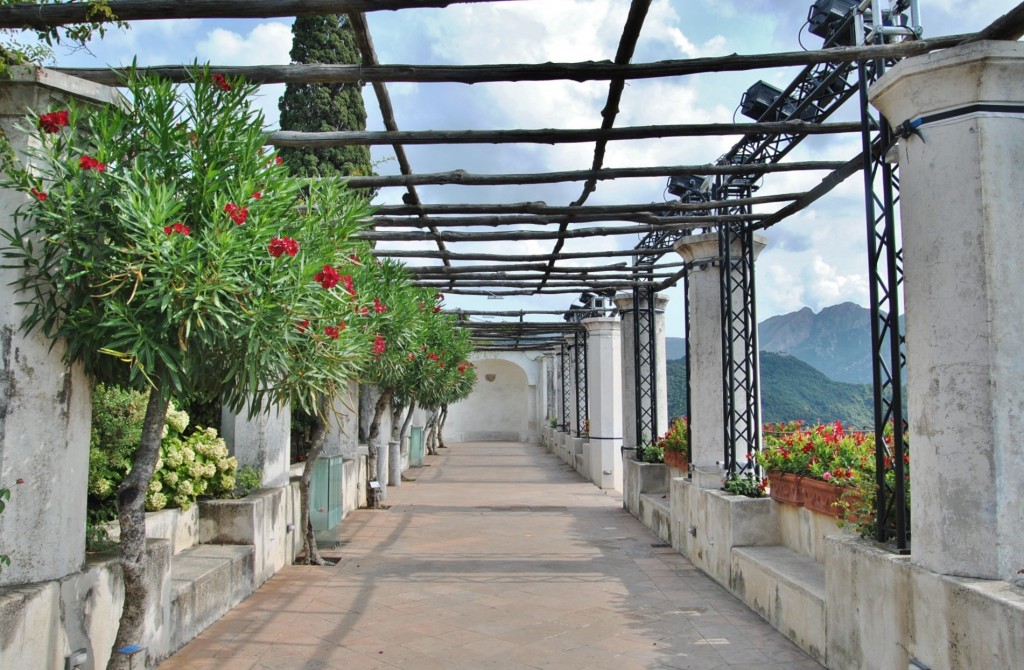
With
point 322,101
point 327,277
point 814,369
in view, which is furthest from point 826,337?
point 327,277

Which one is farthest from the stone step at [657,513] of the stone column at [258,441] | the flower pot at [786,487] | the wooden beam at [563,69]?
Answer: the wooden beam at [563,69]

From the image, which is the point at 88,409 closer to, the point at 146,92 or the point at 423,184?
the point at 146,92

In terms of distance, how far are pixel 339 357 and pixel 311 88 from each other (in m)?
9.49

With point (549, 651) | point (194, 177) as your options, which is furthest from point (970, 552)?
point (194, 177)

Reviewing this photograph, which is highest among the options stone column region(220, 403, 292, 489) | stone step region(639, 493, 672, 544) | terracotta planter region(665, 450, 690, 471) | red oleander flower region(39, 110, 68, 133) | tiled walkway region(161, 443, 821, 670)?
red oleander flower region(39, 110, 68, 133)

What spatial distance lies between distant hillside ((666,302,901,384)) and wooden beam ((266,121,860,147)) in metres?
34.4

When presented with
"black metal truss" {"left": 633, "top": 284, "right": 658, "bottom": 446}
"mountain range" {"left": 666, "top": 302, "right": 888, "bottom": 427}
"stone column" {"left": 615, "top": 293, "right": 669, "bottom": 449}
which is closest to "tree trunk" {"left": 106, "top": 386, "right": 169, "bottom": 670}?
"mountain range" {"left": 666, "top": 302, "right": 888, "bottom": 427}

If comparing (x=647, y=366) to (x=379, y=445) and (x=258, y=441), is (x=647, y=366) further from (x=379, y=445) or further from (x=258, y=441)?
(x=258, y=441)

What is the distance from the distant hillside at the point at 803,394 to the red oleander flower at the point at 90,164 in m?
20.0

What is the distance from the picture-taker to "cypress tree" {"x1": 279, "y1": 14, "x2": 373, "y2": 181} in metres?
13.0

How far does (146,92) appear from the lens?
440cm

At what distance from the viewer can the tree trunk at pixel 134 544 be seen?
179 inches

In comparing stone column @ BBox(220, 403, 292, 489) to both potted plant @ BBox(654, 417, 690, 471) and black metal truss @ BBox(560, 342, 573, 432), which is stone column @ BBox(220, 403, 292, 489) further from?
black metal truss @ BBox(560, 342, 573, 432)

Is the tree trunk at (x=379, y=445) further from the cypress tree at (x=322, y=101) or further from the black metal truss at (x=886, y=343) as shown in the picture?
the black metal truss at (x=886, y=343)
